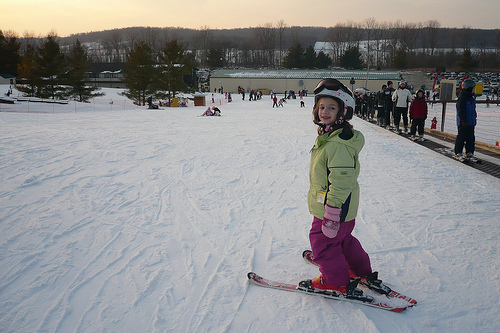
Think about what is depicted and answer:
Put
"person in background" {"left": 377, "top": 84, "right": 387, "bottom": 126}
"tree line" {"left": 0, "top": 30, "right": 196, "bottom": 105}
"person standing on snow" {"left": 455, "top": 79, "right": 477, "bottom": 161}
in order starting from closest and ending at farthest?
"person standing on snow" {"left": 455, "top": 79, "right": 477, "bottom": 161}, "person in background" {"left": 377, "top": 84, "right": 387, "bottom": 126}, "tree line" {"left": 0, "top": 30, "right": 196, "bottom": 105}

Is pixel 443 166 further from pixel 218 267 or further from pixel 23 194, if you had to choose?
pixel 23 194

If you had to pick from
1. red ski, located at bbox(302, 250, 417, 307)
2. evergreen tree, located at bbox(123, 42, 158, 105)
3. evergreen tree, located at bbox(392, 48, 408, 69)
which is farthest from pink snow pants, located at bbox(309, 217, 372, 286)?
evergreen tree, located at bbox(392, 48, 408, 69)

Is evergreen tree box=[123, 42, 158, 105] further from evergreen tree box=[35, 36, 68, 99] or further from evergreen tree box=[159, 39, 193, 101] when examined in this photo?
evergreen tree box=[35, 36, 68, 99]

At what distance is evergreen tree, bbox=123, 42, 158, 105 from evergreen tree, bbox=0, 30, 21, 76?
23.7m

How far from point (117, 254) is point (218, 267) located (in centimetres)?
99

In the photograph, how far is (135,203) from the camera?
4.82 metres

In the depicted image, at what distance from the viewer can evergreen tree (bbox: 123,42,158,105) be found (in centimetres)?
3375

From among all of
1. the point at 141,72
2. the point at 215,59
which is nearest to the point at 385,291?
the point at 141,72

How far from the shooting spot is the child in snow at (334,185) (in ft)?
7.56

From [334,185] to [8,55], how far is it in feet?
189

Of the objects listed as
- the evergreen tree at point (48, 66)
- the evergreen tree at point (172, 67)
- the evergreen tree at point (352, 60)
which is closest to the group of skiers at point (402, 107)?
the evergreen tree at point (172, 67)

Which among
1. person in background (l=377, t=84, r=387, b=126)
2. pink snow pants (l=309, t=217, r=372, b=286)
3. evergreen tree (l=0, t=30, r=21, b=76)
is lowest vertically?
pink snow pants (l=309, t=217, r=372, b=286)

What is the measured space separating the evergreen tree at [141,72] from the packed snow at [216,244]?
28.3 m

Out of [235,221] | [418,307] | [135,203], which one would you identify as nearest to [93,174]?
[135,203]
